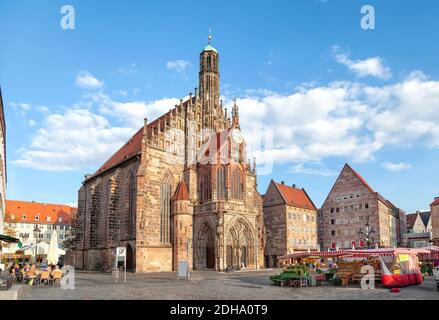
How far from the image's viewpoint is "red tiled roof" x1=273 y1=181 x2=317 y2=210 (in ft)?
204

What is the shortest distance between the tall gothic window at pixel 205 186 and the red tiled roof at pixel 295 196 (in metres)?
20.5

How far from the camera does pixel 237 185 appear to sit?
4462 centimetres

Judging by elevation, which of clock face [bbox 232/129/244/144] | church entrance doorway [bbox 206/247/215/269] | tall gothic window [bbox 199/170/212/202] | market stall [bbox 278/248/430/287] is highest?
clock face [bbox 232/129/244/144]

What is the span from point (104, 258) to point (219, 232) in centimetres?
1494

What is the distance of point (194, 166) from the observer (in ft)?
146

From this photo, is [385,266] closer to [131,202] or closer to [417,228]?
[131,202]

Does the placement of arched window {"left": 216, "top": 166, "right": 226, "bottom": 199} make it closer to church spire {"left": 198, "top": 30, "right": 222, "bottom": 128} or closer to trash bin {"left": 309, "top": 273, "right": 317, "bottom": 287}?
church spire {"left": 198, "top": 30, "right": 222, "bottom": 128}

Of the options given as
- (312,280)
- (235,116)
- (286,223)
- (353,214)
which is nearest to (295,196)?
(286,223)

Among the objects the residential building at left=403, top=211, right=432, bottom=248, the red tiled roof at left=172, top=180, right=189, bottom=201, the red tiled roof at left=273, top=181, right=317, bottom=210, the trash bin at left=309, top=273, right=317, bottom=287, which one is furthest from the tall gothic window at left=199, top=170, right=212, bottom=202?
the residential building at left=403, top=211, right=432, bottom=248

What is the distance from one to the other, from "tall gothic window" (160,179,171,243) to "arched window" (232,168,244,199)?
22.7 ft

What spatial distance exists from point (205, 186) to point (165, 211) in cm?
492

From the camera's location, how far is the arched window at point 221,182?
141ft
